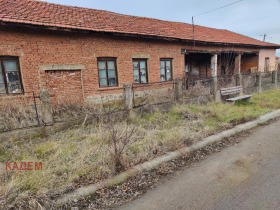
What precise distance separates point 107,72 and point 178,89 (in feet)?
12.9

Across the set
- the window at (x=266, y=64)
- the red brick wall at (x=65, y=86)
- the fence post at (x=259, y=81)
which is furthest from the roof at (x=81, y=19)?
the window at (x=266, y=64)

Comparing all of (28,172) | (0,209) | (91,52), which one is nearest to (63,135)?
(28,172)

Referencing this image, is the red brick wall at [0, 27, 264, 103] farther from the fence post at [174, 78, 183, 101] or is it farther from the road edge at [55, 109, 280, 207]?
the road edge at [55, 109, 280, 207]

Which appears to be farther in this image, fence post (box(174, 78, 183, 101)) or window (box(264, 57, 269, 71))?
window (box(264, 57, 269, 71))

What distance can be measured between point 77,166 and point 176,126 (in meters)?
3.22

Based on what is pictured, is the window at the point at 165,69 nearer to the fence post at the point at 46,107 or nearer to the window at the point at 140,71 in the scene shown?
the window at the point at 140,71

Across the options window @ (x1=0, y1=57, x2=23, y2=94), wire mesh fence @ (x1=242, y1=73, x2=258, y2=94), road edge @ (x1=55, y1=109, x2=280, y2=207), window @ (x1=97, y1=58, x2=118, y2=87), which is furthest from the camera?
wire mesh fence @ (x1=242, y1=73, x2=258, y2=94)

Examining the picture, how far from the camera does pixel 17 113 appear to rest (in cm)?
629

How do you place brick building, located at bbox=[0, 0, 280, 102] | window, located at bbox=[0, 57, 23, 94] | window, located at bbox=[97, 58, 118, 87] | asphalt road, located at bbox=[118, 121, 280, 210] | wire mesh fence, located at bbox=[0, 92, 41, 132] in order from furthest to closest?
1. window, located at bbox=[97, 58, 118, 87]
2. brick building, located at bbox=[0, 0, 280, 102]
3. window, located at bbox=[0, 57, 23, 94]
4. wire mesh fence, located at bbox=[0, 92, 41, 132]
5. asphalt road, located at bbox=[118, 121, 280, 210]

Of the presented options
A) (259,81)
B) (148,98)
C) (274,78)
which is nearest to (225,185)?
(148,98)

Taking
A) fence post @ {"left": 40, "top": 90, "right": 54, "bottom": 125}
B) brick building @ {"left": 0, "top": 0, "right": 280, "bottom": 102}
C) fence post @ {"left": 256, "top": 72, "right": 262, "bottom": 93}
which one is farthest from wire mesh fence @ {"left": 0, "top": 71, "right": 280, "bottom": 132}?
brick building @ {"left": 0, "top": 0, "right": 280, "bottom": 102}

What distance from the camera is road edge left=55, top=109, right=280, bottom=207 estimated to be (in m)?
2.96

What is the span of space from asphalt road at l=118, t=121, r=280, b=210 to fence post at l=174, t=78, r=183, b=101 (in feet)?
12.9

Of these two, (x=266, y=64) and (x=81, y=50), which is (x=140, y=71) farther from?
(x=266, y=64)
